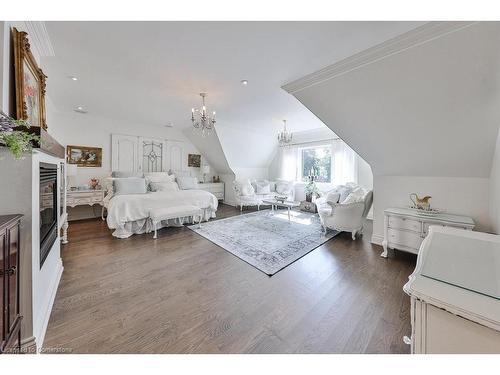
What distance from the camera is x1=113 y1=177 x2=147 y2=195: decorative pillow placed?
413cm

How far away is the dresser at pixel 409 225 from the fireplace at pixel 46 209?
3.80 metres

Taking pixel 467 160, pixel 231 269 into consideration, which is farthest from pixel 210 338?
pixel 467 160

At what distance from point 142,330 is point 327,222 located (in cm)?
320

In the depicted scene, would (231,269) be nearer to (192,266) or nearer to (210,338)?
(192,266)

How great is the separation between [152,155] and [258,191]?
3438mm

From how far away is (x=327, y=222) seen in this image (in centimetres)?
365

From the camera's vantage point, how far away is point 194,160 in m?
6.62

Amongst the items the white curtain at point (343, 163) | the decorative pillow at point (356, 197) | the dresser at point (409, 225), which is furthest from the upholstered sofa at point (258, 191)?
the dresser at point (409, 225)

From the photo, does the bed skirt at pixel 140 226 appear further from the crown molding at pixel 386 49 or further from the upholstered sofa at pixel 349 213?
the crown molding at pixel 386 49

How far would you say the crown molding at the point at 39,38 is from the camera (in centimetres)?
171

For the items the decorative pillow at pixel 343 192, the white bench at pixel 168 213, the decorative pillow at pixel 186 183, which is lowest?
the white bench at pixel 168 213

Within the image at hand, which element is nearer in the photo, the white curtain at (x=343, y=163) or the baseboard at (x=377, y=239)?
the baseboard at (x=377, y=239)

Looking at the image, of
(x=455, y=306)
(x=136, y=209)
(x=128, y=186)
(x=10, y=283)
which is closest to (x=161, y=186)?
(x=128, y=186)

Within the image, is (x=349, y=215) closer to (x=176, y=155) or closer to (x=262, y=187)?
(x=262, y=187)
